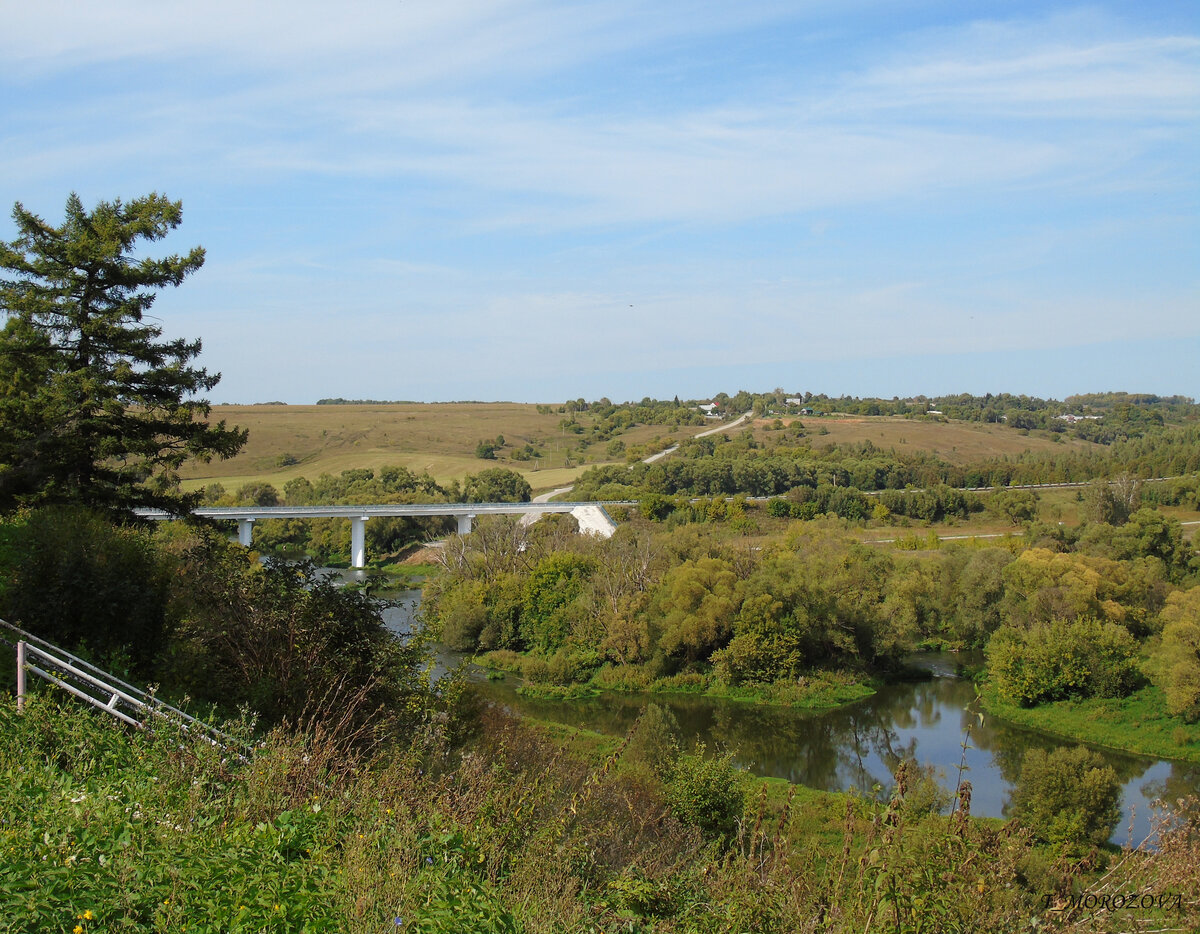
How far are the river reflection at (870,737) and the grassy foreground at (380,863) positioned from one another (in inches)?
599

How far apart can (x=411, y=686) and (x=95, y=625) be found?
10.5ft

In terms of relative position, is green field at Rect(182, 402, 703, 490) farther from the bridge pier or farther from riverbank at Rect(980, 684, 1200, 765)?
riverbank at Rect(980, 684, 1200, 765)

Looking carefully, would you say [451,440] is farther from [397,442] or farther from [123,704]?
[123,704]

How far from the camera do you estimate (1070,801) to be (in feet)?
61.6

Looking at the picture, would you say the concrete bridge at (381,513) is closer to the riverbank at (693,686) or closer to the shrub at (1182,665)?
the riverbank at (693,686)

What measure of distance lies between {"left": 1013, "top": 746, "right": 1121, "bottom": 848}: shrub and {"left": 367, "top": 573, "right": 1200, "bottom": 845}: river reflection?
100cm

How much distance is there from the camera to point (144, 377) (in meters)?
15.0

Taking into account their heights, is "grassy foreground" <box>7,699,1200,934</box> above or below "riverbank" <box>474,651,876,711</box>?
above

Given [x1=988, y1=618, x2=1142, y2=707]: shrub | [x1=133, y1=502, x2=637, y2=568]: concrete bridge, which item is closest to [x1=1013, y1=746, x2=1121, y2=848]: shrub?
[x1=988, y1=618, x2=1142, y2=707]: shrub

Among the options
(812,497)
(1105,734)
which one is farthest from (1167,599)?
(812,497)

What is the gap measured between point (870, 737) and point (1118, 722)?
8328 mm

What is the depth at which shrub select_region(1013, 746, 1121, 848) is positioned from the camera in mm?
18375

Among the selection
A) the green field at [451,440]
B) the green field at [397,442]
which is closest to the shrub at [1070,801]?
the green field at [451,440]

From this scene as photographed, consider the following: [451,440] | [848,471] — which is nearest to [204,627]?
[848,471]
